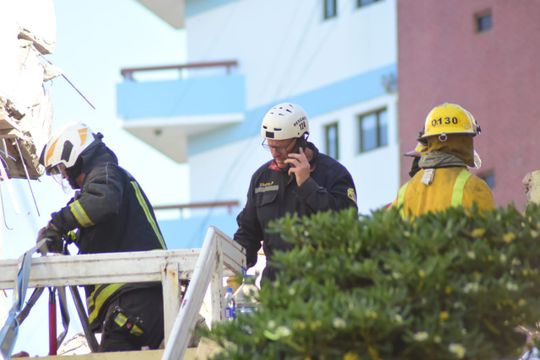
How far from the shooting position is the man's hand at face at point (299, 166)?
11312 mm

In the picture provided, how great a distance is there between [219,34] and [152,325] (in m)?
32.0

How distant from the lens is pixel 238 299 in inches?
488

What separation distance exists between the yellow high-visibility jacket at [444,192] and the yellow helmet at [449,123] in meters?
0.28

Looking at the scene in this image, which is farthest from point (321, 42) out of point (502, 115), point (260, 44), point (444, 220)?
point (444, 220)

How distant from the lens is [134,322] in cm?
1157

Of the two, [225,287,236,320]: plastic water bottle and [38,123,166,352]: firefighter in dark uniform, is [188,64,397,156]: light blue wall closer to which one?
[38,123,166,352]: firefighter in dark uniform

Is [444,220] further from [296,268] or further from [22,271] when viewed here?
[22,271]

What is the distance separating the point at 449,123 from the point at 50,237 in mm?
2744

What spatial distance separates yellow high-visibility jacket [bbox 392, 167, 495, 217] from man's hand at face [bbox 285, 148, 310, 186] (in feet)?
3.69

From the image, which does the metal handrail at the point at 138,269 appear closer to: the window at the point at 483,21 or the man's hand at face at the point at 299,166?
the man's hand at face at the point at 299,166

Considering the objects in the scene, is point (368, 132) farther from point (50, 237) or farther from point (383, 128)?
point (50, 237)

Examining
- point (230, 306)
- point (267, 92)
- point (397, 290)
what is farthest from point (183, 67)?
point (397, 290)

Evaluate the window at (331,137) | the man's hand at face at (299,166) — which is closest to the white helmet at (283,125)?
the man's hand at face at (299,166)

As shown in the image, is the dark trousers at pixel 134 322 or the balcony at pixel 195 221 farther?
the balcony at pixel 195 221
